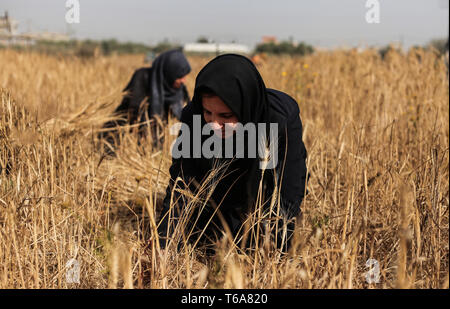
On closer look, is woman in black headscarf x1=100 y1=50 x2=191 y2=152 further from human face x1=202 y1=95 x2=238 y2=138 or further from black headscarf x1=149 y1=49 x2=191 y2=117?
human face x1=202 y1=95 x2=238 y2=138

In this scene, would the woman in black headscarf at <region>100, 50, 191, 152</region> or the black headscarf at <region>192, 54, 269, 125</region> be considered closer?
the black headscarf at <region>192, 54, 269, 125</region>

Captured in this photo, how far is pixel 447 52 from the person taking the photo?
3406 mm

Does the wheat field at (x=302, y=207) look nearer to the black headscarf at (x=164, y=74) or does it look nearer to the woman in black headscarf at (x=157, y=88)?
the woman in black headscarf at (x=157, y=88)

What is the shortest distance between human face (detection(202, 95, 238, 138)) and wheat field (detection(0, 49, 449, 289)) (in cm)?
23

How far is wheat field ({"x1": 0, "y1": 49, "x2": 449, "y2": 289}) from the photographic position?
1.09 m

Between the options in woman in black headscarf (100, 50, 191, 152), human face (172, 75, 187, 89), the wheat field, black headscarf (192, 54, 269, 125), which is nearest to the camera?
the wheat field

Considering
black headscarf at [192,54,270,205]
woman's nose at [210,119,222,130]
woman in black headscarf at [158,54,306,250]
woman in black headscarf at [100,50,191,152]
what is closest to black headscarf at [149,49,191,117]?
woman in black headscarf at [100,50,191,152]

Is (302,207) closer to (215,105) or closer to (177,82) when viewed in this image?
(215,105)

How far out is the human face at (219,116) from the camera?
4.54 feet

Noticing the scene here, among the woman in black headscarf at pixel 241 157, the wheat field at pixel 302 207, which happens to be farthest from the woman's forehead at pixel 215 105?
the wheat field at pixel 302 207

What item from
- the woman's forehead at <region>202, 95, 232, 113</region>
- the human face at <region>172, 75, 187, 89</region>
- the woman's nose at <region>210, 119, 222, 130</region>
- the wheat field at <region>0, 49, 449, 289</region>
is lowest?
the wheat field at <region>0, 49, 449, 289</region>

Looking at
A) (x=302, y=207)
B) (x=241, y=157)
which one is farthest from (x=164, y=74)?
(x=241, y=157)

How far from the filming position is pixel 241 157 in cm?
153
